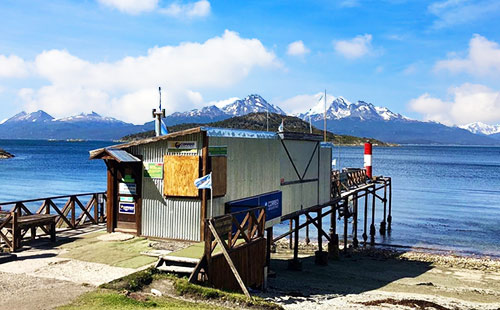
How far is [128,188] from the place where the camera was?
57.9ft

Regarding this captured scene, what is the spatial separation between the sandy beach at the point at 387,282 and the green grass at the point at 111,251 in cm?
417

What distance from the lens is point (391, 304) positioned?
53.0 ft

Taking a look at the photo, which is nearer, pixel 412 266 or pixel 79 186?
pixel 412 266

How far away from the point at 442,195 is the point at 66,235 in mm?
54529

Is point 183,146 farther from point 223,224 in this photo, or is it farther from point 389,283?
point 389,283

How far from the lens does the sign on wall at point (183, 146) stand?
16.3m

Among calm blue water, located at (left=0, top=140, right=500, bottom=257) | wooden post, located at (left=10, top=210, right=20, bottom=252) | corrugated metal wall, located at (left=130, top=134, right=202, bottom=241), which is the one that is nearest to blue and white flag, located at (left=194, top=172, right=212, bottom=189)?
corrugated metal wall, located at (left=130, top=134, right=202, bottom=241)

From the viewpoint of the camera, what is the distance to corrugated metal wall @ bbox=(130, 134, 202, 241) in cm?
1639

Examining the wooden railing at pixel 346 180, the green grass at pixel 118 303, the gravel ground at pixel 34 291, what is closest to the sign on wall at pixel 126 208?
the gravel ground at pixel 34 291

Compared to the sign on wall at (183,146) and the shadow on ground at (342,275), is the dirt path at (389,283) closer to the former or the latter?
the shadow on ground at (342,275)

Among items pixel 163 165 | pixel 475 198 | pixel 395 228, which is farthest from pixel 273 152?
pixel 475 198

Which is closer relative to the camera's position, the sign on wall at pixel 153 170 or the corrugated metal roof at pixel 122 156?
the corrugated metal roof at pixel 122 156

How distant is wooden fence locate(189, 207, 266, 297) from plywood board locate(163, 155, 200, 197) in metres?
2.26

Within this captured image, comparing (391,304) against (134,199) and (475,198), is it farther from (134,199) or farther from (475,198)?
(475,198)
